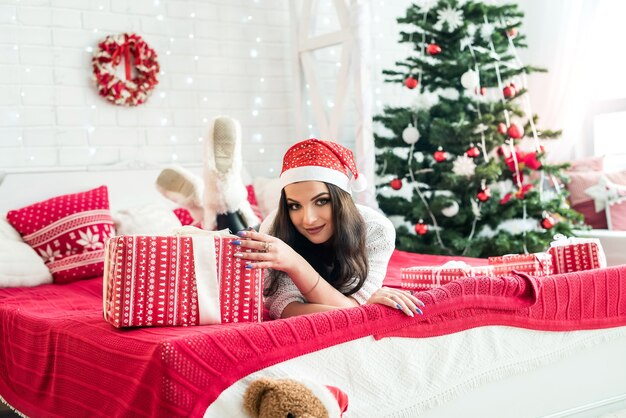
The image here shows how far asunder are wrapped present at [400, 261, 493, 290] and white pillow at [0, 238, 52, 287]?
Answer: 169 centimetres

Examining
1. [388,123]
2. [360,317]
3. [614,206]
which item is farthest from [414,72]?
[360,317]

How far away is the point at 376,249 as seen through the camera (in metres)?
2.35

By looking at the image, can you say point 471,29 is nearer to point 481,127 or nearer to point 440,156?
point 481,127

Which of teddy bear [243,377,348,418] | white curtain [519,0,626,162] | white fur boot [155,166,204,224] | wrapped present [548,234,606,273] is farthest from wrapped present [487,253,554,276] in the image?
white curtain [519,0,626,162]

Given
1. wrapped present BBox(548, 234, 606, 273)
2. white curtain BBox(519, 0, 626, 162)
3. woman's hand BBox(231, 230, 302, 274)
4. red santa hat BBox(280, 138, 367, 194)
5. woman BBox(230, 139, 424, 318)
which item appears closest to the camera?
woman's hand BBox(231, 230, 302, 274)

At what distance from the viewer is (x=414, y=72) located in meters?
4.12

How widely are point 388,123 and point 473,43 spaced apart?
611 millimetres

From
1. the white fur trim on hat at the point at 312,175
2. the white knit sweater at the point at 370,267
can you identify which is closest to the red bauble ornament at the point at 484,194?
A: the white knit sweater at the point at 370,267

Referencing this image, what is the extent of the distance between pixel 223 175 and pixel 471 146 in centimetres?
148

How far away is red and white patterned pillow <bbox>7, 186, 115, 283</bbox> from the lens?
3416 mm

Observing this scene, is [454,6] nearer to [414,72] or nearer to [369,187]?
[414,72]

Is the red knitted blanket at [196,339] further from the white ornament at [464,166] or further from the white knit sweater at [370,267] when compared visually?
the white ornament at [464,166]

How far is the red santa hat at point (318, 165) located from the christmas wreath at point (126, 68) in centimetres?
207

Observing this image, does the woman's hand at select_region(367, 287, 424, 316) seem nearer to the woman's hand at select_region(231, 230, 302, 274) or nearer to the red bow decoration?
the woman's hand at select_region(231, 230, 302, 274)
